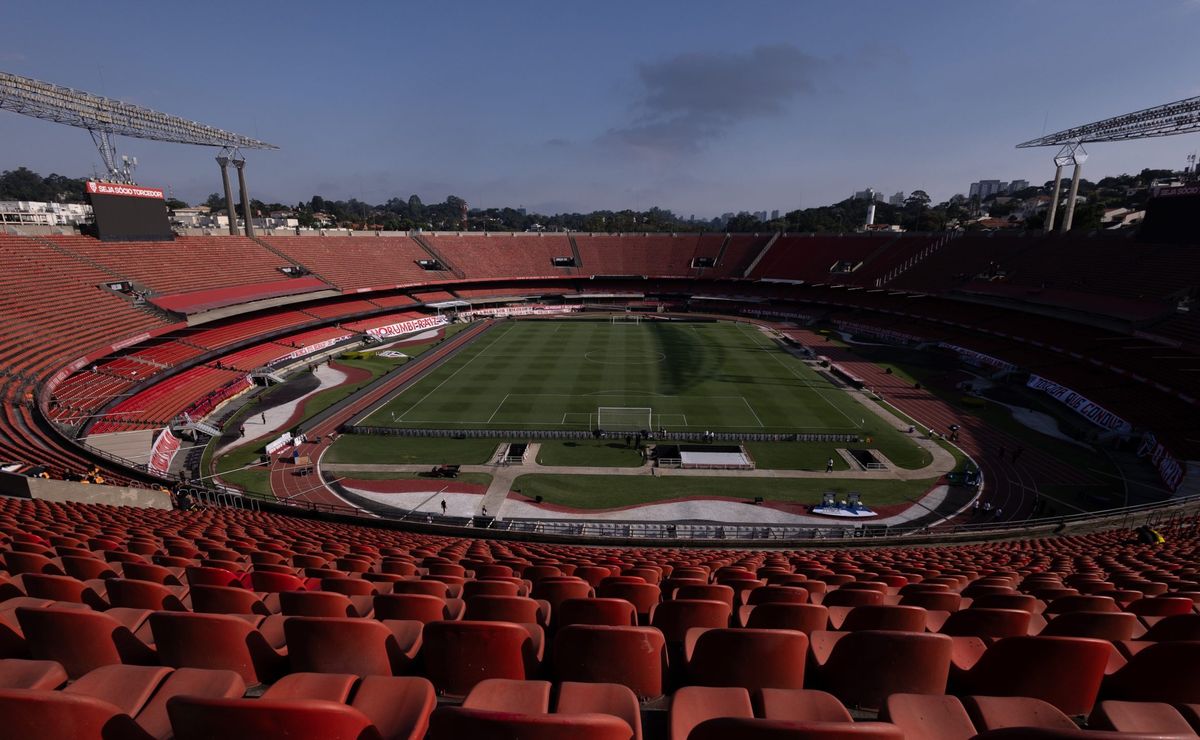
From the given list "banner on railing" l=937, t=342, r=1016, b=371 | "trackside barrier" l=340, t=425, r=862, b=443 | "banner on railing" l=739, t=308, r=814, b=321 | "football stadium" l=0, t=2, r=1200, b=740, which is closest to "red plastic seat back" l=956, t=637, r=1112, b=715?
"football stadium" l=0, t=2, r=1200, b=740

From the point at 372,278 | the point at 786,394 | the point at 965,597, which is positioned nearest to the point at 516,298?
the point at 372,278

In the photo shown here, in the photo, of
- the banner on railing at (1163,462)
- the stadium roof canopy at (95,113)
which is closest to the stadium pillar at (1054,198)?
the banner on railing at (1163,462)

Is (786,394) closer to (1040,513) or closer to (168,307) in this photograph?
(1040,513)

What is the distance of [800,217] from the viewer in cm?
16950

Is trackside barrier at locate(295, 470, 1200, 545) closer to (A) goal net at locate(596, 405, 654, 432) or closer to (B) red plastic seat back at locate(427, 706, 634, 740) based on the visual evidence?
(A) goal net at locate(596, 405, 654, 432)

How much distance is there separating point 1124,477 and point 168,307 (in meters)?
62.6

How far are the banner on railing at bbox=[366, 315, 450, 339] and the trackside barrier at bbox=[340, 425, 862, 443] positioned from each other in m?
28.2

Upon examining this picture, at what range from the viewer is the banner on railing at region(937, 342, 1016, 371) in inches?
1756

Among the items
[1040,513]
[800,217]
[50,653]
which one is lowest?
[1040,513]

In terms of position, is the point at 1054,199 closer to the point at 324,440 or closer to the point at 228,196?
the point at 324,440

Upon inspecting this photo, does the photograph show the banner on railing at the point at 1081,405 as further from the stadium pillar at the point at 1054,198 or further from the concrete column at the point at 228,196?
the concrete column at the point at 228,196

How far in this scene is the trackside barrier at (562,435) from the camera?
32.2m

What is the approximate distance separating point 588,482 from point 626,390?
49.5 feet

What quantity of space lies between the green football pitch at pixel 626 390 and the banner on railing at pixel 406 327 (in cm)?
966
